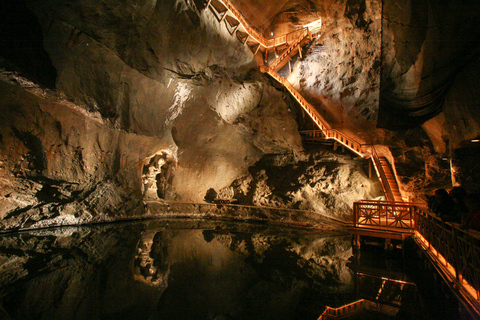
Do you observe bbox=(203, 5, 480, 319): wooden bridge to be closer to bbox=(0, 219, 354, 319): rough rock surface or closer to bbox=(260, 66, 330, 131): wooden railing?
bbox=(260, 66, 330, 131): wooden railing

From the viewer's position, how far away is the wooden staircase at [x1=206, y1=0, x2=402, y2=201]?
1148 centimetres

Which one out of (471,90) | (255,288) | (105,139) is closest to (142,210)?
(105,139)

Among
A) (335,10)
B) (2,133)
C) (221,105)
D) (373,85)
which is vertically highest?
(335,10)

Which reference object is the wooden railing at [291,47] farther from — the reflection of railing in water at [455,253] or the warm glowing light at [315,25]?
the reflection of railing in water at [455,253]

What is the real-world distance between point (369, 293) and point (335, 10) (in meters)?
13.1

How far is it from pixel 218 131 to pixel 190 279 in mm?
10656

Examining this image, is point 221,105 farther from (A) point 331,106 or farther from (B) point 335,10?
(B) point 335,10

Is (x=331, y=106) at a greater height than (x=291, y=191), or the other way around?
(x=331, y=106)

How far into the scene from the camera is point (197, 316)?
380 centimetres

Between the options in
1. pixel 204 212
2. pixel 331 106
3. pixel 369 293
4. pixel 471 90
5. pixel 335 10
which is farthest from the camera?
pixel 204 212

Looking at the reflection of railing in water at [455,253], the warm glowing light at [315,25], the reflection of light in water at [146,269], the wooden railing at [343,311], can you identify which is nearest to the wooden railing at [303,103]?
the warm glowing light at [315,25]

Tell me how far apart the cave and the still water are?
0.21 ft

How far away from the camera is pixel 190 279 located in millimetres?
5316

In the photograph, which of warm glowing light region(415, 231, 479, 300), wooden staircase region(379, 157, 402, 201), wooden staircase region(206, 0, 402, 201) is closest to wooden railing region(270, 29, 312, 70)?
wooden staircase region(206, 0, 402, 201)
